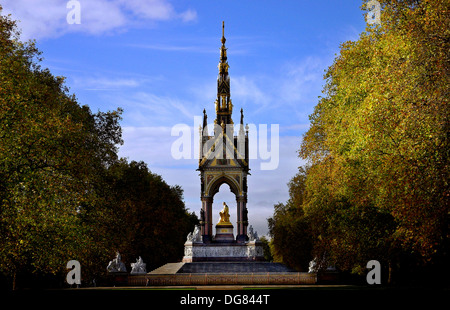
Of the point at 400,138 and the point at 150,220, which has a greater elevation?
A: the point at 400,138

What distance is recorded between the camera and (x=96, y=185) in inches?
1148

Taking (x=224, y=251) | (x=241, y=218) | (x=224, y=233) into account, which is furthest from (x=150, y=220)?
(x=224, y=251)

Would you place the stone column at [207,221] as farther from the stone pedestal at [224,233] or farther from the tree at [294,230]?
the tree at [294,230]

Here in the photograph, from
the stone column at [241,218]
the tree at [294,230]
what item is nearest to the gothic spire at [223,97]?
the stone column at [241,218]

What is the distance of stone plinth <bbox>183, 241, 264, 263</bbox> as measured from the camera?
144 feet

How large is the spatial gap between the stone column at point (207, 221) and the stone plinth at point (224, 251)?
1.23 meters

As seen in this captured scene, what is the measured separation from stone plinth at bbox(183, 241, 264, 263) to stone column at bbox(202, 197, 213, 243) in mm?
1230

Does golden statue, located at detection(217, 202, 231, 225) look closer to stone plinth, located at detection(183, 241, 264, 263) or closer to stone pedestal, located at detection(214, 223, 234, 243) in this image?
stone pedestal, located at detection(214, 223, 234, 243)

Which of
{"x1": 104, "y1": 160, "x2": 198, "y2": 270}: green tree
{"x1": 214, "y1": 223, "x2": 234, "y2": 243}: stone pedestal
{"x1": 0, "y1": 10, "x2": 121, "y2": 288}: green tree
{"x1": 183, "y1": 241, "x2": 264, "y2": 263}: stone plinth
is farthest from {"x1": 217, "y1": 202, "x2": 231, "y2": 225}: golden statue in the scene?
{"x1": 0, "y1": 10, "x2": 121, "y2": 288}: green tree

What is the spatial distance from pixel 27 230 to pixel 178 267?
19.3 meters

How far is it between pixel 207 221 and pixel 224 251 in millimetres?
3078

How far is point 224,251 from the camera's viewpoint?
44281mm

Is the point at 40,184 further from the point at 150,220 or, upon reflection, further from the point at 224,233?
the point at 150,220

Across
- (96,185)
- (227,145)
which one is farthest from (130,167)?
(96,185)
